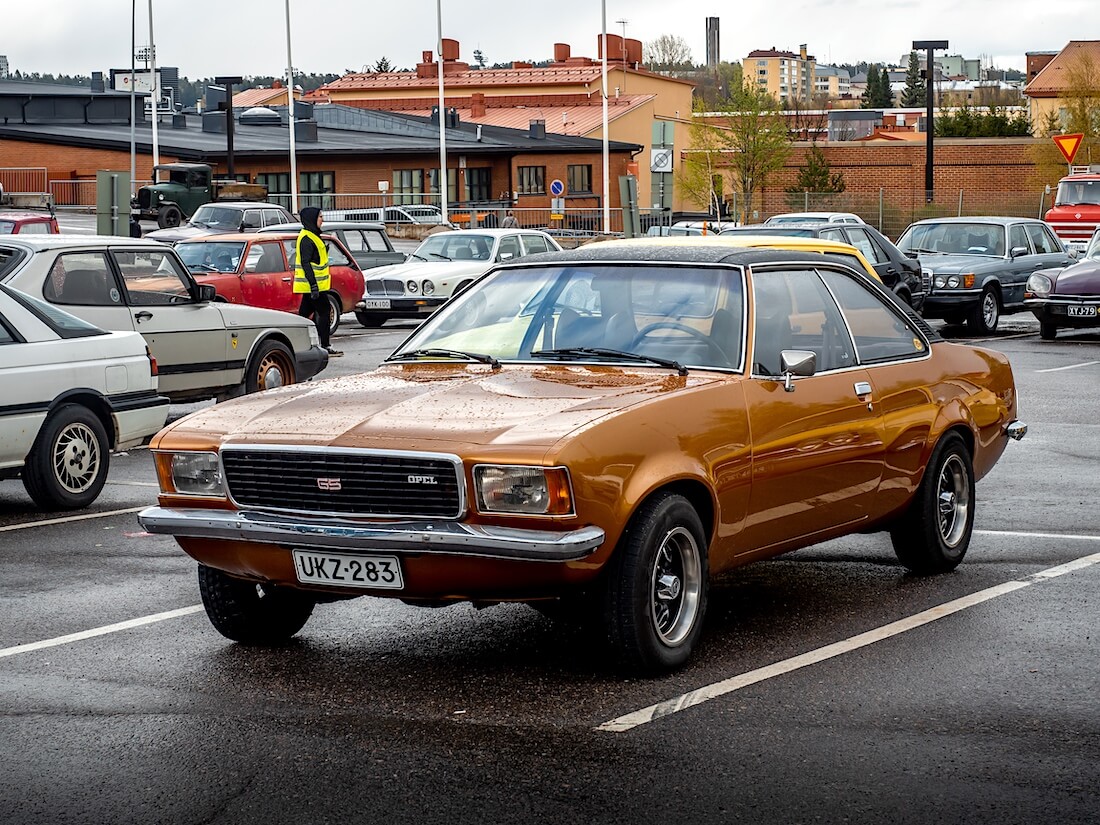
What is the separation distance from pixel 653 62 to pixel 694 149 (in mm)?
94550

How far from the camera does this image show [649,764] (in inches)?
199

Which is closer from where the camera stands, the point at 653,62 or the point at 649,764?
the point at 649,764

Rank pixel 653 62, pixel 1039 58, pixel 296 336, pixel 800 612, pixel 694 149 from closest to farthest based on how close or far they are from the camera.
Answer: pixel 800 612
pixel 296 336
pixel 694 149
pixel 1039 58
pixel 653 62

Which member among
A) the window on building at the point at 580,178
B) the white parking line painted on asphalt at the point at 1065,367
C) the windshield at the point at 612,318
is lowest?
the white parking line painted on asphalt at the point at 1065,367

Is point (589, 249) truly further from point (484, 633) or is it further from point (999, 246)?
point (999, 246)

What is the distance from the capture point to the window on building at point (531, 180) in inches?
3071

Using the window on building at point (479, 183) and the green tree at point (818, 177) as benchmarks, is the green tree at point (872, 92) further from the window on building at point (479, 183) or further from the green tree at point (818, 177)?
the window on building at point (479, 183)

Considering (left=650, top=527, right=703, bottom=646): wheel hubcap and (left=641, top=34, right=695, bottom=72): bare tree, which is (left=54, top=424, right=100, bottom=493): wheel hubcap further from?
(left=641, top=34, right=695, bottom=72): bare tree

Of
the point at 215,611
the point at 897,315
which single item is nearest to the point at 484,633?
the point at 215,611

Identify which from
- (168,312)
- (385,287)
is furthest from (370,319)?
(168,312)

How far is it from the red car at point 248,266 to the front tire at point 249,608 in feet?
52.2

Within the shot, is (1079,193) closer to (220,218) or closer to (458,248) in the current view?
(458,248)

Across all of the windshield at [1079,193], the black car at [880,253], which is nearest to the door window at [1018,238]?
the black car at [880,253]

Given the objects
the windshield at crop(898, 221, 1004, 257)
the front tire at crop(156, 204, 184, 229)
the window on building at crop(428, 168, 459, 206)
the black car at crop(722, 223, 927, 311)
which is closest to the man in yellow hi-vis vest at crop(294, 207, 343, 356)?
the black car at crop(722, 223, 927, 311)
